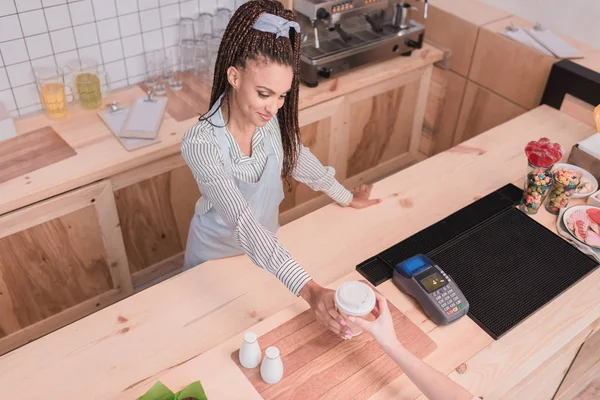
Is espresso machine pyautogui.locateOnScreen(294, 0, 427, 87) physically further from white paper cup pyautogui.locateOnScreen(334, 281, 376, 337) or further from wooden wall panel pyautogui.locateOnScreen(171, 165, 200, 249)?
white paper cup pyautogui.locateOnScreen(334, 281, 376, 337)

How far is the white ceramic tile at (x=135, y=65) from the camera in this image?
273 centimetres

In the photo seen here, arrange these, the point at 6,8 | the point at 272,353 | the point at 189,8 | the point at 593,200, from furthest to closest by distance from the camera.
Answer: the point at 189,8 → the point at 6,8 → the point at 593,200 → the point at 272,353

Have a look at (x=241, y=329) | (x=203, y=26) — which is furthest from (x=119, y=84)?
(x=241, y=329)

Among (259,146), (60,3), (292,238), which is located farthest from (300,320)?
(60,3)

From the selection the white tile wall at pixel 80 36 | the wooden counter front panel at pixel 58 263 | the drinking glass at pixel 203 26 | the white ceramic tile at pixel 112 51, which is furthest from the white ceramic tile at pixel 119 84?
the wooden counter front panel at pixel 58 263

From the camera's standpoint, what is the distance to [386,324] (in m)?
1.37

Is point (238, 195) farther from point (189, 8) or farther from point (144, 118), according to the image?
point (189, 8)

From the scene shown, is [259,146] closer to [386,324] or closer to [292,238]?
[292,238]

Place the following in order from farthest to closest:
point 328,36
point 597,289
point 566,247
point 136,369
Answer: point 328,36 < point 566,247 < point 597,289 < point 136,369

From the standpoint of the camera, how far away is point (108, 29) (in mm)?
2576

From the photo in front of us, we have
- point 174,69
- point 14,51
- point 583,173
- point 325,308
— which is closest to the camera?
point 325,308

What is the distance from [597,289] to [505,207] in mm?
407

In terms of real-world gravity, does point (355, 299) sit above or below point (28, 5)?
below

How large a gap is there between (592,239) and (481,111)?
60.4 inches
